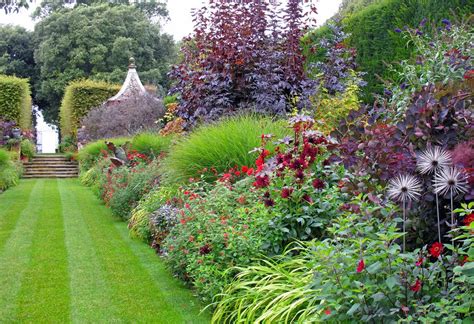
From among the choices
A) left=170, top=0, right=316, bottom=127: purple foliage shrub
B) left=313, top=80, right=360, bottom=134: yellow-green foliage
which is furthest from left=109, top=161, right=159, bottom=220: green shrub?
left=313, top=80, right=360, bottom=134: yellow-green foliage

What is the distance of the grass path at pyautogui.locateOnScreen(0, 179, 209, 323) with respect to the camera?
4.34m

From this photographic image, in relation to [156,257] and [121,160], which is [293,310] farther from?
[121,160]

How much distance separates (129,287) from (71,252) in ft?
5.96

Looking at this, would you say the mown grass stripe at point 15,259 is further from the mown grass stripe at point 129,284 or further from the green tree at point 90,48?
the green tree at point 90,48

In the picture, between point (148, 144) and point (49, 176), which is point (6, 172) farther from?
point (49, 176)

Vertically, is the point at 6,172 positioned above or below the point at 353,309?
below

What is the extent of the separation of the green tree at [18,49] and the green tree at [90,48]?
3.80 ft

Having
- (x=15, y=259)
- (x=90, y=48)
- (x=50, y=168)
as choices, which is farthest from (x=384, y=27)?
(x=90, y=48)

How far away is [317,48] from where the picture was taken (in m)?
10.7

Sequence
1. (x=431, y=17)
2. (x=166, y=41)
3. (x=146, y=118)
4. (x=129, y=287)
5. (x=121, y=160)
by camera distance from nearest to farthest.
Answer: (x=129, y=287), (x=431, y=17), (x=121, y=160), (x=146, y=118), (x=166, y=41)

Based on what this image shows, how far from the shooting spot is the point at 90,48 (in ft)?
106

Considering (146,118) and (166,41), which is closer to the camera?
(146,118)

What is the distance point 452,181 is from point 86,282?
3.73m

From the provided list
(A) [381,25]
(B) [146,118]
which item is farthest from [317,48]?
(B) [146,118]
